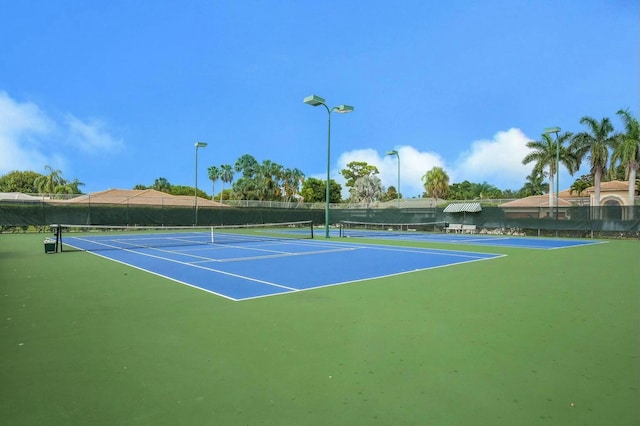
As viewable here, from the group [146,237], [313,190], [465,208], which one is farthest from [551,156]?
[313,190]

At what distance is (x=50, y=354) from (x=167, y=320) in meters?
1.36

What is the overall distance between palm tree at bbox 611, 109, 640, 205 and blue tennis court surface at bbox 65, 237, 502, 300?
886 inches

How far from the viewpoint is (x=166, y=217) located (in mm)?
30016

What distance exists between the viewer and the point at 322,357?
12.3 feet

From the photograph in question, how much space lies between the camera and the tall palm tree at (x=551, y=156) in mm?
31359

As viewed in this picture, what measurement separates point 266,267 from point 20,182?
74.0 metres

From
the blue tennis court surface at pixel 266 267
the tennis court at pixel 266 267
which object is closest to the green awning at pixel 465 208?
the tennis court at pixel 266 267

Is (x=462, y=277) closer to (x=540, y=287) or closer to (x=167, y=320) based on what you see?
(x=540, y=287)

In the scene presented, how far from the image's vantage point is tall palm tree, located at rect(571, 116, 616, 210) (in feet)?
97.4

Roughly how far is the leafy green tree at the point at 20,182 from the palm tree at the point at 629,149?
249 feet

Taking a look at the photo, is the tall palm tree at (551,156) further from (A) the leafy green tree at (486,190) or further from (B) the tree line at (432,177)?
(A) the leafy green tree at (486,190)

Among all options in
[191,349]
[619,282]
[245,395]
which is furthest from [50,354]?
[619,282]

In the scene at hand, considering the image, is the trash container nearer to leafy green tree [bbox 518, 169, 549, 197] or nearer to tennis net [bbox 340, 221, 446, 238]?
tennis net [bbox 340, 221, 446, 238]

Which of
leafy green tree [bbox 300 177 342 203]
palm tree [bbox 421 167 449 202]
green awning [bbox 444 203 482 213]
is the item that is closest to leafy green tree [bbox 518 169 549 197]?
palm tree [bbox 421 167 449 202]
